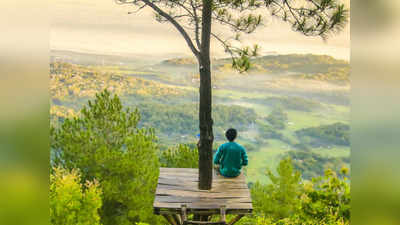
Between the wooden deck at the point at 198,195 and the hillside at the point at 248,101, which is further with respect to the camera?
the hillside at the point at 248,101

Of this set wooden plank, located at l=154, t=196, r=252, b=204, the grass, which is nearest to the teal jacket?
wooden plank, located at l=154, t=196, r=252, b=204

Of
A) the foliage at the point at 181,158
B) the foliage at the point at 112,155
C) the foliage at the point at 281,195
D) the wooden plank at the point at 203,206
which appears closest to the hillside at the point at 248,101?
the foliage at the point at 181,158

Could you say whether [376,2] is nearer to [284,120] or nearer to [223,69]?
[223,69]

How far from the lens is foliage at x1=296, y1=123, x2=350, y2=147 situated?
21.2 ft

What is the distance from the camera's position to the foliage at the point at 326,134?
645 centimetres

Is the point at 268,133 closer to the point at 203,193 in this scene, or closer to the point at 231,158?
the point at 231,158

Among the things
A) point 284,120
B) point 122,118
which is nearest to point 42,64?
point 122,118

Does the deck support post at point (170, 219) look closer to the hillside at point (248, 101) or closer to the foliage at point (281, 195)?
the foliage at point (281, 195)

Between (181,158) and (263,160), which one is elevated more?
(181,158)

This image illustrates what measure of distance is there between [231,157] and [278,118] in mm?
3405

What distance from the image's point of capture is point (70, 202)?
13.4 ft

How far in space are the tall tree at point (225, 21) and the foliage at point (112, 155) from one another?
1778 millimetres

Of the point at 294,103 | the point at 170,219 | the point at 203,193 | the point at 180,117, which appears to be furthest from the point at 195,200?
the point at 294,103

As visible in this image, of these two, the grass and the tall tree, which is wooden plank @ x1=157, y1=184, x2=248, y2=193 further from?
the grass
